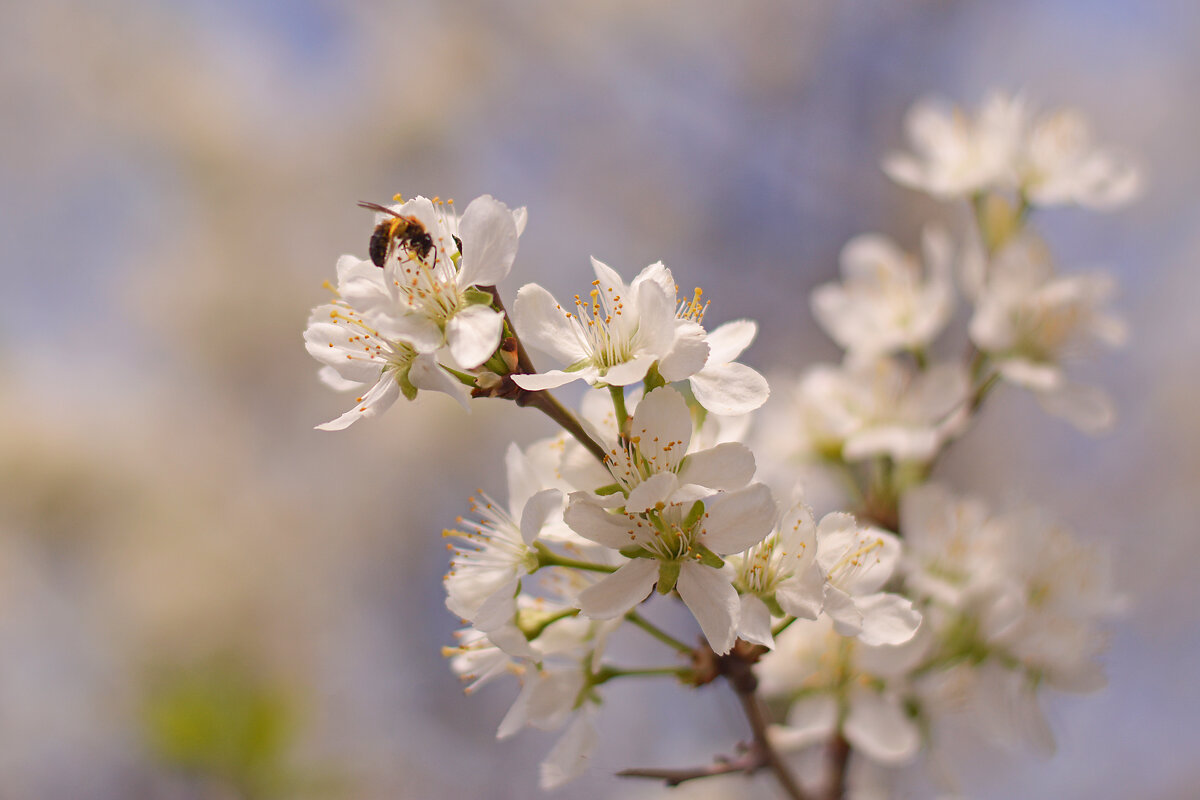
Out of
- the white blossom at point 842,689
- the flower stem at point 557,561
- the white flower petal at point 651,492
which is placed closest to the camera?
the white flower petal at point 651,492

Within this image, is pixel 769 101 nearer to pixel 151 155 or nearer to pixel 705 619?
pixel 151 155

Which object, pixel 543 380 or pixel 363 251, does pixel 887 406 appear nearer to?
pixel 543 380

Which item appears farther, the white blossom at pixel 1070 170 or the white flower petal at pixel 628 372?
the white blossom at pixel 1070 170

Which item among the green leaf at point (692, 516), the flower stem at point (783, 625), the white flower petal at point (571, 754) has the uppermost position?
the green leaf at point (692, 516)

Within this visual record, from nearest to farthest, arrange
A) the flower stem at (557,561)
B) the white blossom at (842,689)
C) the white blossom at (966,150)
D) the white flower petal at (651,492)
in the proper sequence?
the white flower petal at (651,492), the flower stem at (557,561), the white blossom at (842,689), the white blossom at (966,150)

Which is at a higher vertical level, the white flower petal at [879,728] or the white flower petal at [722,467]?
the white flower petal at [722,467]

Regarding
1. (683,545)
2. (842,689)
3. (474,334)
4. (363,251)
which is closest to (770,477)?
(842,689)

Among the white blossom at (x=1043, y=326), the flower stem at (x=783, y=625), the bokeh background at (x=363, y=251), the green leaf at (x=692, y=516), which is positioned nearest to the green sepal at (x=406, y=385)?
the green leaf at (x=692, y=516)

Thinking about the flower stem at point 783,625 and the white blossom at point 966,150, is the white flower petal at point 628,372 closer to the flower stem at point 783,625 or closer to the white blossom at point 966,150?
the flower stem at point 783,625
